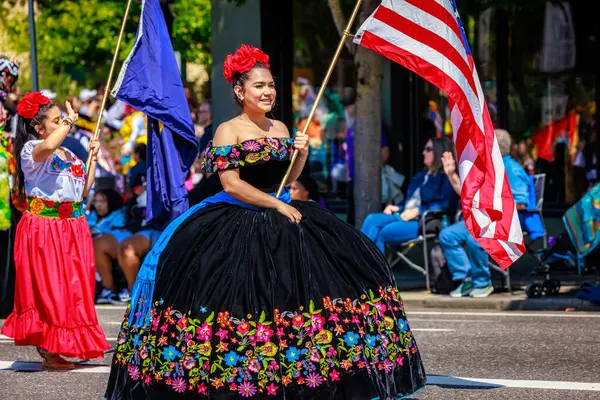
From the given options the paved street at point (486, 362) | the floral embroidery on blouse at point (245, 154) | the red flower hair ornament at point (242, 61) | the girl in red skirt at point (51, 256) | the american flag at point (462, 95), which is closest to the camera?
the floral embroidery on blouse at point (245, 154)

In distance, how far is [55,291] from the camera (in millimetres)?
8562

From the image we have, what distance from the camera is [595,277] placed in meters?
13.8

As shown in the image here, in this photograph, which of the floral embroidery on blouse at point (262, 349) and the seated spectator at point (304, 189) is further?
the seated spectator at point (304, 189)

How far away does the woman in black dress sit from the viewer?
5.95m

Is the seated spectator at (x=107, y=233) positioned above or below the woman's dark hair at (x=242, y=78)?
below

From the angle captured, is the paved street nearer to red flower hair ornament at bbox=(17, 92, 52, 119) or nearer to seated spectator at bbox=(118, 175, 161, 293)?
red flower hair ornament at bbox=(17, 92, 52, 119)

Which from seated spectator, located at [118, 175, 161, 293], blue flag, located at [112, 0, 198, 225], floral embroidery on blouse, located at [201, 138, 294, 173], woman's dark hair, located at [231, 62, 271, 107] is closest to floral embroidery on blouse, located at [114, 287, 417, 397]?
floral embroidery on blouse, located at [201, 138, 294, 173]

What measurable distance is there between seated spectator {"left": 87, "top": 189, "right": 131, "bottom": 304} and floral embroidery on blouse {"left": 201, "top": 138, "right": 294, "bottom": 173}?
22.7ft

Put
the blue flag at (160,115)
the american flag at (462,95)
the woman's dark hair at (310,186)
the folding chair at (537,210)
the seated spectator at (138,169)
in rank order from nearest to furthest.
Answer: the american flag at (462,95) → the blue flag at (160,115) → the folding chair at (537,210) → the woman's dark hair at (310,186) → the seated spectator at (138,169)

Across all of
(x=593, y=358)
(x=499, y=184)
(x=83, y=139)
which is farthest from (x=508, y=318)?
(x=83, y=139)

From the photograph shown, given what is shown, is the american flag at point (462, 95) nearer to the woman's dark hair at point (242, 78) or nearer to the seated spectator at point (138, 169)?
the woman's dark hair at point (242, 78)

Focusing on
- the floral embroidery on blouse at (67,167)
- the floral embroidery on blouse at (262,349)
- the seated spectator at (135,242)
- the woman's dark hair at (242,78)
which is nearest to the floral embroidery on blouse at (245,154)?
the woman's dark hair at (242,78)

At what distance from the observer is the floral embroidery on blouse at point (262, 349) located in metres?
5.92

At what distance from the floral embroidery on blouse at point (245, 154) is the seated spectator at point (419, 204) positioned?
700cm
